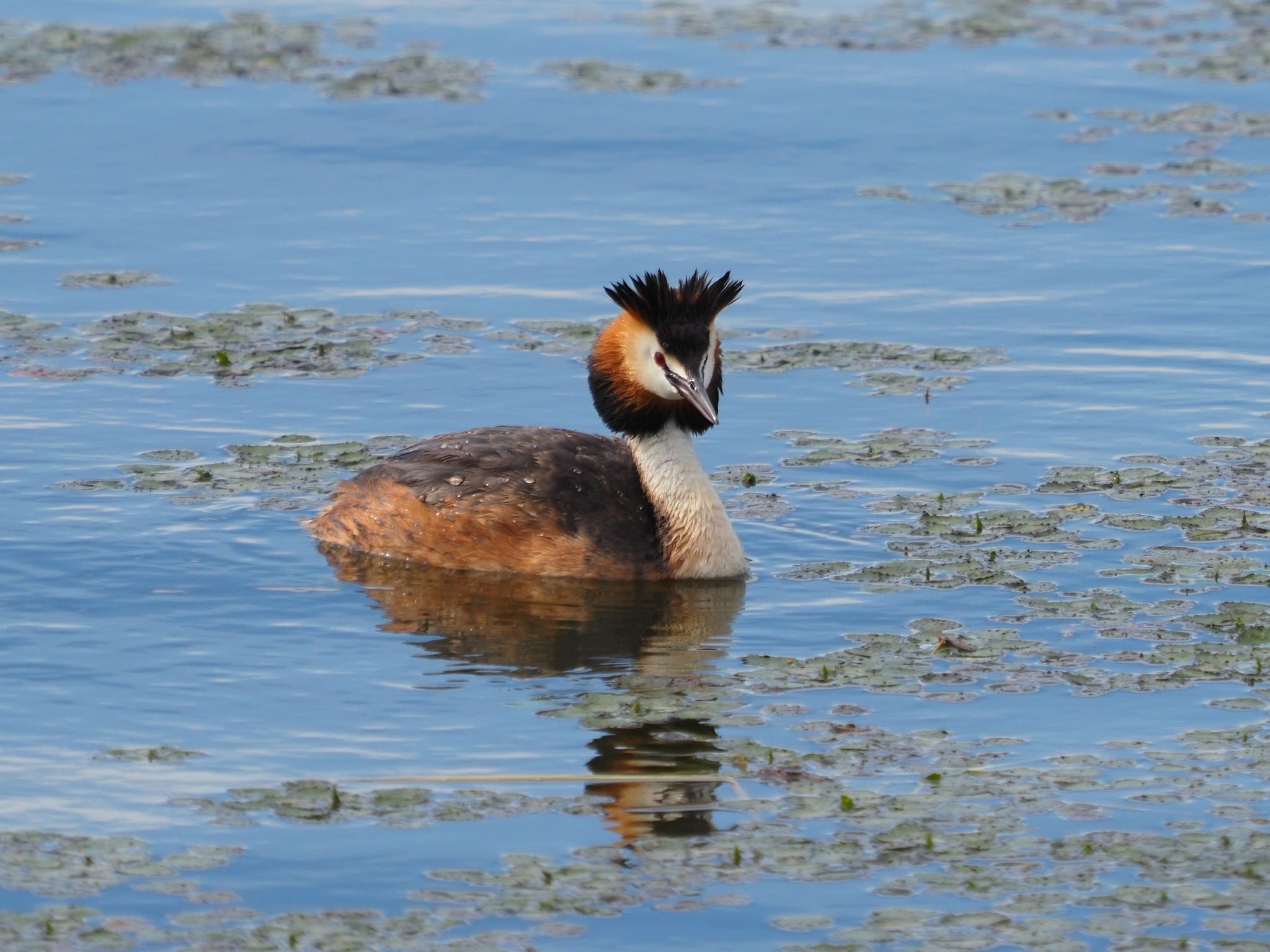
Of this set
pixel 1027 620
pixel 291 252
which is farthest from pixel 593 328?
pixel 1027 620

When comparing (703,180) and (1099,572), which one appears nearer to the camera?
(1099,572)

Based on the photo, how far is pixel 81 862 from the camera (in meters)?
8.87

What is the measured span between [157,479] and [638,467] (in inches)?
115

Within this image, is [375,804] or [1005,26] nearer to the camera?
A: [375,804]

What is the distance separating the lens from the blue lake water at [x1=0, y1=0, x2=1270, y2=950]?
29.1 feet

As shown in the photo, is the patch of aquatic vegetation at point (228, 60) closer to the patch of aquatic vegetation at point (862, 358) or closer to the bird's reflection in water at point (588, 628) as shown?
the patch of aquatic vegetation at point (862, 358)

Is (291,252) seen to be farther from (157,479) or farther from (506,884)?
(506,884)

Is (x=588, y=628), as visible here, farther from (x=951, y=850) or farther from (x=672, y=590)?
(x=951, y=850)

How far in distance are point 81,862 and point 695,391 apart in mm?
4991

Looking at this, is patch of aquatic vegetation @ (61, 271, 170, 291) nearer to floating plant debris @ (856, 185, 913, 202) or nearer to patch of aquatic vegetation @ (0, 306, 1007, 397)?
patch of aquatic vegetation @ (0, 306, 1007, 397)

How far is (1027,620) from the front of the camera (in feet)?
38.9

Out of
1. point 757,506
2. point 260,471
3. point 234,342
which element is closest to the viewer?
point 757,506

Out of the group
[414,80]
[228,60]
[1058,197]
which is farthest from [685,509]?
[228,60]

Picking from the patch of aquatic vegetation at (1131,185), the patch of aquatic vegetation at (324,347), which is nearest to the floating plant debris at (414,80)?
the patch of aquatic vegetation at (1131,185)
